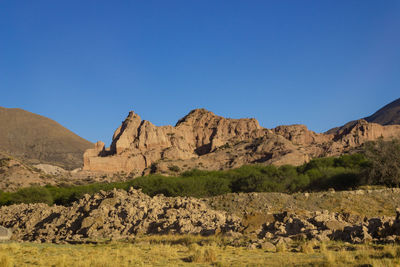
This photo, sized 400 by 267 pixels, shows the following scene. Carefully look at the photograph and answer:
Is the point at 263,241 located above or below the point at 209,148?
below

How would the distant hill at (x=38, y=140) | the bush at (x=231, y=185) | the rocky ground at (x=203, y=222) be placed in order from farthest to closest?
the distant hill at (x=38, y=140) < the bush at (x=231, y=185) < the rocky ground at (x=203, y=222)

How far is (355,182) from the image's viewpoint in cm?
3778

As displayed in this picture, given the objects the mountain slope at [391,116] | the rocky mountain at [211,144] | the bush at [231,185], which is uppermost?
the mountain slope at [391,116]

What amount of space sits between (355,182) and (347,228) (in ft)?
89.5

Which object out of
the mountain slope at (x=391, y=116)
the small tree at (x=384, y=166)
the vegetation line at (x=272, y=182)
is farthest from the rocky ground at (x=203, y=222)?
the mountain slope at (x=391, y=116)

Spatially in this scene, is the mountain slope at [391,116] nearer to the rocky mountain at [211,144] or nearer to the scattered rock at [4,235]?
the rocky mountain at [211,144]

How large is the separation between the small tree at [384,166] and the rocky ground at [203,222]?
305 inches

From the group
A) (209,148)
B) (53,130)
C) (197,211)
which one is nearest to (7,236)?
(197,211)

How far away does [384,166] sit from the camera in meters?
34.1

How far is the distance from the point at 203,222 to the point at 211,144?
93.9 m

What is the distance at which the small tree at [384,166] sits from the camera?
3406 cm

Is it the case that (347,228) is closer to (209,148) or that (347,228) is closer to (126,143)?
(126,143)

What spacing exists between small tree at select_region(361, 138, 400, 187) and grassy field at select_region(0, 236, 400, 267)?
2585 cm

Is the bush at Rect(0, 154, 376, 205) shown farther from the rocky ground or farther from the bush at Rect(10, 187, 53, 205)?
the rocky ground
